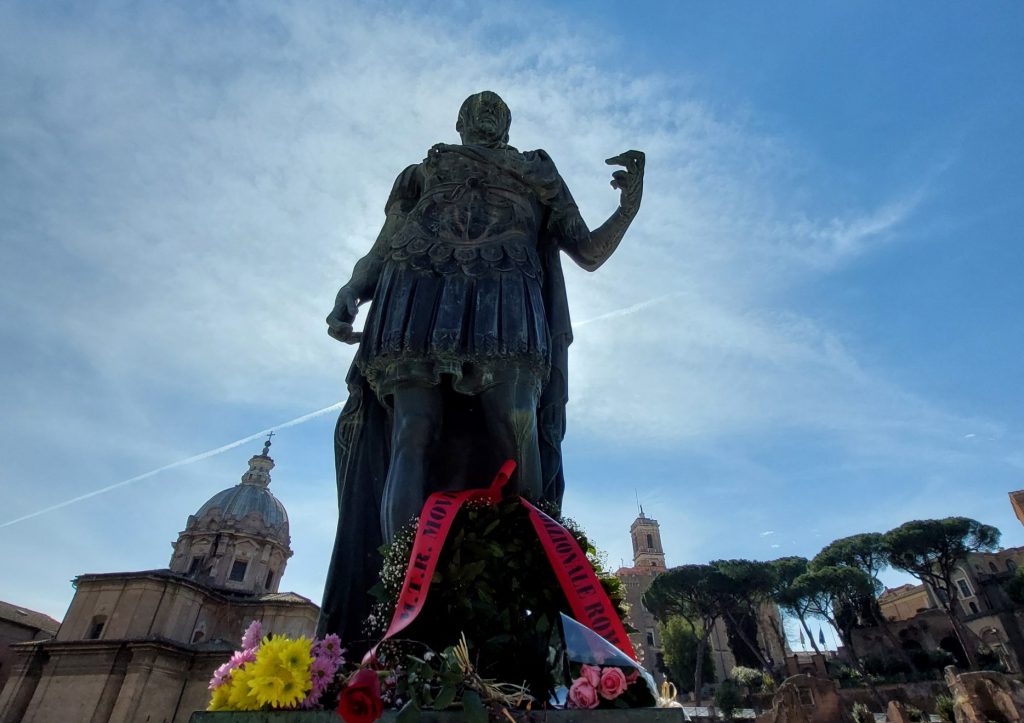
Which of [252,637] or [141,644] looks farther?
[141,644]

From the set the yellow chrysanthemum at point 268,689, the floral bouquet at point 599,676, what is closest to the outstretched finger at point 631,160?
the floral bouquet at point 599,676

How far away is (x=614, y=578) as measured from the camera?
3.29 meters

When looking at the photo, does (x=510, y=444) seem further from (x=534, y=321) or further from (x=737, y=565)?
(x=737, y=565)

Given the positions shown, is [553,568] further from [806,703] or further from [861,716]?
[806,703]

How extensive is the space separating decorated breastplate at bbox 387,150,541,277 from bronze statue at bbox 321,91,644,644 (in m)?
0.01

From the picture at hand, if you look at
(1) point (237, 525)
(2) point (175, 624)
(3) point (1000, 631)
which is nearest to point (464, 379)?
(2) point (175, 624)

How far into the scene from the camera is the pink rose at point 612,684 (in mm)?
2043

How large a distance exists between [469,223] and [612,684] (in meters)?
3.32

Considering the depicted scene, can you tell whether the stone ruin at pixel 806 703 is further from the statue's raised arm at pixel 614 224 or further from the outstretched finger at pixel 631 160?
the outstretched finger at pixel 631 160

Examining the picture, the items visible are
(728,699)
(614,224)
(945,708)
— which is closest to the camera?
(614,224)

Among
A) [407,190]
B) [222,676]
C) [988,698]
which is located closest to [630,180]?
[407,190]

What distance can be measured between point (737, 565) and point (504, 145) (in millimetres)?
52486

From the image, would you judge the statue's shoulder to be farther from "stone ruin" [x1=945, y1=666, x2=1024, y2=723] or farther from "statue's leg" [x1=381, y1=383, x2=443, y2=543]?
"stone ruin" [x1=945, y1=666, x2=1024, y2=723]

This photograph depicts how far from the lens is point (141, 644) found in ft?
123
